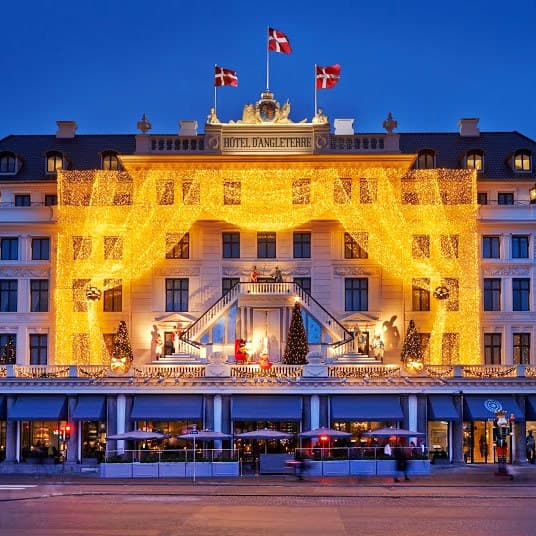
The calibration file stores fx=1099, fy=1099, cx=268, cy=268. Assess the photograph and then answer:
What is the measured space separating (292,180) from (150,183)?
8.37 meters

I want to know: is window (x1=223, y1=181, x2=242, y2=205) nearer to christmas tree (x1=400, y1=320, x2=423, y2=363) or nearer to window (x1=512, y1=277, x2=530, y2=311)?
christmas tree (x1=400, y1=320, x2=423, y2=363)

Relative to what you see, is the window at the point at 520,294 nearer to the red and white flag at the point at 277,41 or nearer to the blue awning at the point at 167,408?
the red and white flag at the point at 277,41

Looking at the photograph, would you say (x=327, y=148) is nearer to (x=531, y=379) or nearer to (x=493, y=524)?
(x=531, y=379)

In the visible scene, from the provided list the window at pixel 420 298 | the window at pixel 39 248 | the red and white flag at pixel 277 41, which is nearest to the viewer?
the red and white flag at pixel 277 41

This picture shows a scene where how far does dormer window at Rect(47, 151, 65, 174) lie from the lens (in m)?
69.2

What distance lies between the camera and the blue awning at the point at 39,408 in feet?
188

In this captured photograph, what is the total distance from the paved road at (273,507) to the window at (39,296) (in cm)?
1753

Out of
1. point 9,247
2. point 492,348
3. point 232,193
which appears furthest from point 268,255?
point 9,247

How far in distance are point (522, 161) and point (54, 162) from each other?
2942cm

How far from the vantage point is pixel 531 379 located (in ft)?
189

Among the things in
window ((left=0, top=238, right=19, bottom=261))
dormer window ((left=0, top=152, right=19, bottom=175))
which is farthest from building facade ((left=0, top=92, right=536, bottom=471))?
dormer window ((left=0, top=152, right=19, bottom=175))

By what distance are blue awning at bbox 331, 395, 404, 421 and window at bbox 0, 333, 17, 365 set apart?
20140 millimetres

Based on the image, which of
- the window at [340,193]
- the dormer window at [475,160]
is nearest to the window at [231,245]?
the window at [340,193]

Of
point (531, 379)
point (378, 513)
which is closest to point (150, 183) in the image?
point (531, 379)
